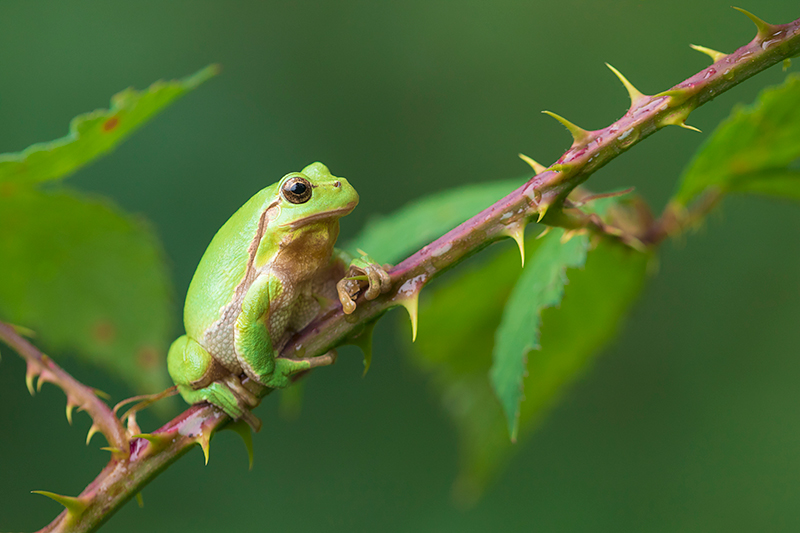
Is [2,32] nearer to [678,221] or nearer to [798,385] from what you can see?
[678,221]

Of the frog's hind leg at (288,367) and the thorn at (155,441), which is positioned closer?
the thorn at (155,441)

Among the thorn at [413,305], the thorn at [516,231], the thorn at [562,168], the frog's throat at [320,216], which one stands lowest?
the thorn at [413,305]

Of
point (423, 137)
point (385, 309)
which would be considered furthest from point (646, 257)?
point (423, 137)

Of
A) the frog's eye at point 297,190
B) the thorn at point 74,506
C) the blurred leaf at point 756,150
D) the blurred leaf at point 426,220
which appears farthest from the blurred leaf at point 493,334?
the thorn at point 74,506

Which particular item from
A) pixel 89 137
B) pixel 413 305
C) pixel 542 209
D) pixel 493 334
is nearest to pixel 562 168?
pixel 542 209

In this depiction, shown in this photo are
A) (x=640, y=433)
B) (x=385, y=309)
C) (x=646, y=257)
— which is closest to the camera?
(x=385, y=309)

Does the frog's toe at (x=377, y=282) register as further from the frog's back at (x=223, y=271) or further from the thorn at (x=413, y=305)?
the frog's back at (x=223, y=271)

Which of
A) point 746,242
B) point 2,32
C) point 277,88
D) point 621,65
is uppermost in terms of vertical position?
point 2,32

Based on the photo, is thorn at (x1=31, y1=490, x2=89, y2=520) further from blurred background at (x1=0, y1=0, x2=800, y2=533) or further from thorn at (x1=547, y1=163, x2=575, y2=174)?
blurred background at (x1=0, y1=0, x2=800, y2=533)
